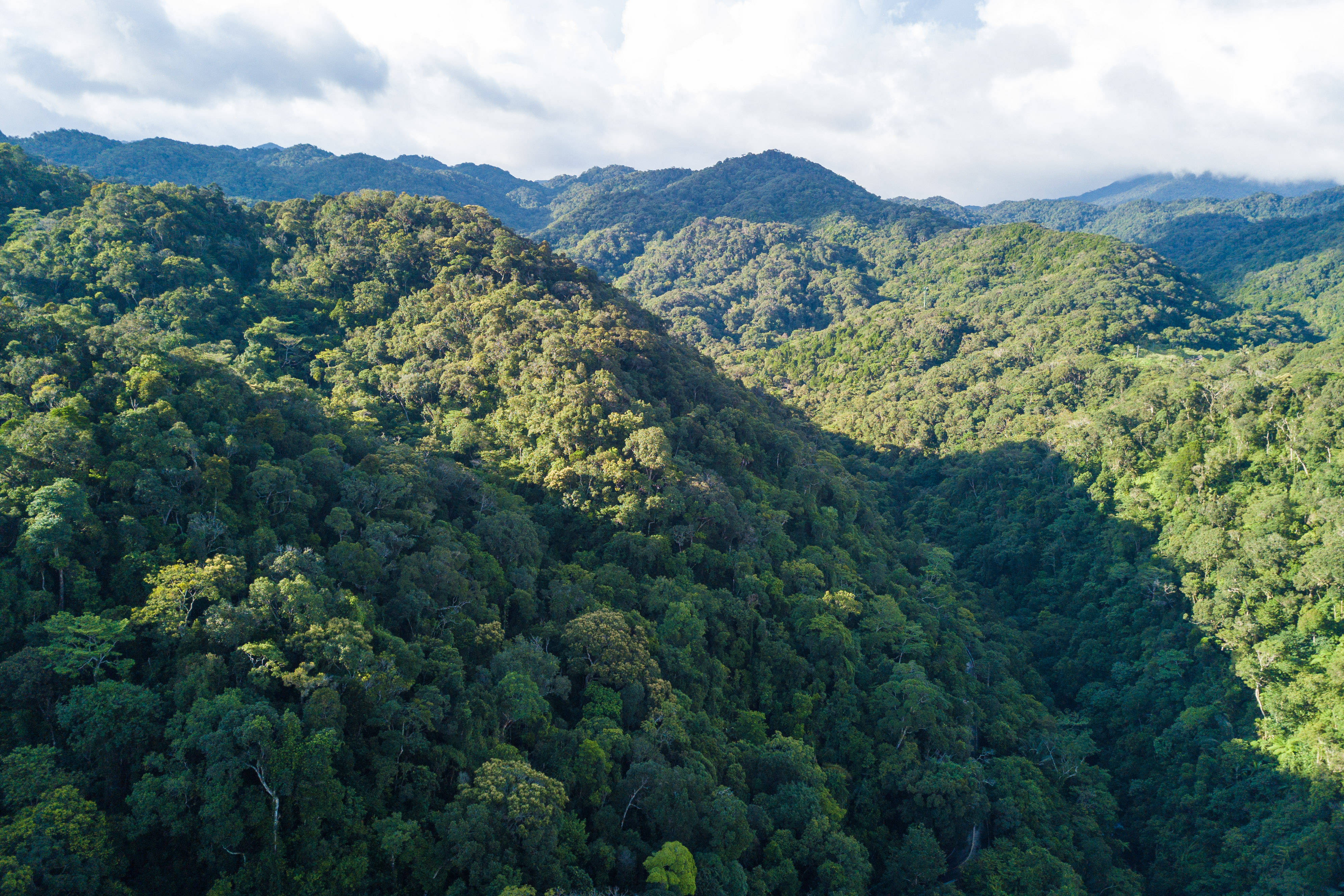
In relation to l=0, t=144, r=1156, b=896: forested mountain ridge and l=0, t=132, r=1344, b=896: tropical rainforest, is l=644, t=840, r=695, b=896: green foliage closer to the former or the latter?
l=0, t=144, r=1156, b=896: forested mountain ridge

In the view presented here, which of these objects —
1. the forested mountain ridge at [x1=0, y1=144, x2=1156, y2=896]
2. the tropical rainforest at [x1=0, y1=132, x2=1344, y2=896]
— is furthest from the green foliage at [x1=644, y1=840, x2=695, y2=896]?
the tropical rainforest at [x1=0, y1=132, x2=1344, y2=896]

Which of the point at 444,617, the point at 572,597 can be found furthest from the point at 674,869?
the point at 572,597

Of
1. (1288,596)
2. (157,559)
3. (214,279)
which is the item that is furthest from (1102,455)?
(214,279)

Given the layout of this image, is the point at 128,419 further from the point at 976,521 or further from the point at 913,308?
the point at 913,308

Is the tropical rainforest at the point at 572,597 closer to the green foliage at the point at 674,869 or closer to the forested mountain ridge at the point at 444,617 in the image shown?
the forested mountain ridge at the point at 444,617

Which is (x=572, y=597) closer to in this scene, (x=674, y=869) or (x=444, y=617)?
(x=444, y=617)
